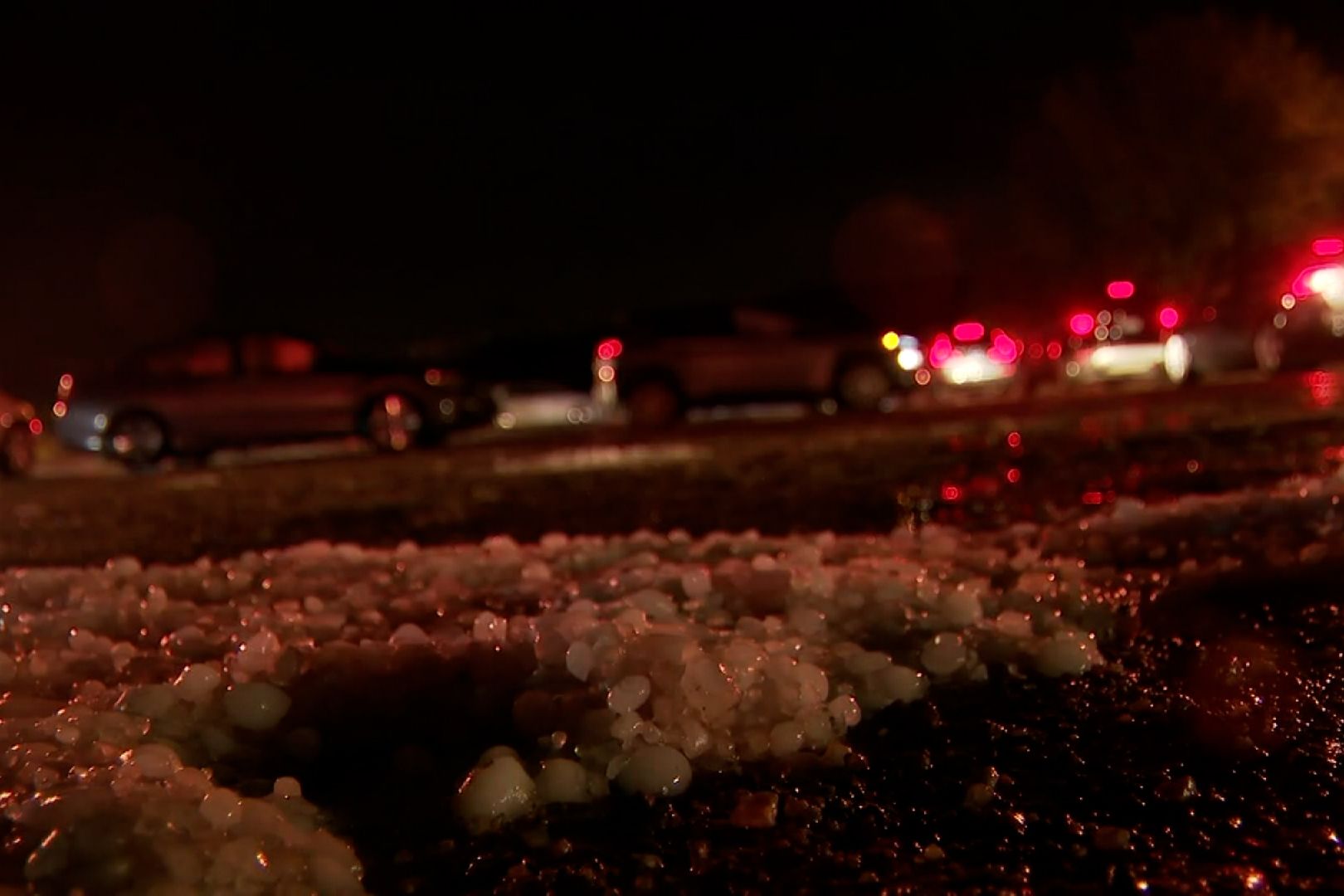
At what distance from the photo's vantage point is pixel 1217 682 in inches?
120

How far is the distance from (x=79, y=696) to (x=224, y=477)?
843 cm

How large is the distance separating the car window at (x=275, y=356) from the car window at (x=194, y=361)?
21 centimetres

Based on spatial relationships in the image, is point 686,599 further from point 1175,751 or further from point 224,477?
point 224,477

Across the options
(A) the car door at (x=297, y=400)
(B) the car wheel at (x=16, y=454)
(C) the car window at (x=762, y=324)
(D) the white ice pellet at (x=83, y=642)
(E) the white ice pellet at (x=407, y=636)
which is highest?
(C) the car window at (x=762, y=324)

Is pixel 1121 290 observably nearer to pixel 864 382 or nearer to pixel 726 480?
pixel 864 382

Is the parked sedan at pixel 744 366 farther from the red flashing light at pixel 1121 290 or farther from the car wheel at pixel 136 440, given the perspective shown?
the car wheel at pixel 136 440

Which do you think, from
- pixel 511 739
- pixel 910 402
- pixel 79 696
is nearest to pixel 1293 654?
pixel 511 739

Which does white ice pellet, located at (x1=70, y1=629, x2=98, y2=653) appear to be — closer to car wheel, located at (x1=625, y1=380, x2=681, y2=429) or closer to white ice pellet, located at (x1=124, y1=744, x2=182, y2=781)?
white ice pellet, located at (x1=124, y1=744, x2=182, y2=781)

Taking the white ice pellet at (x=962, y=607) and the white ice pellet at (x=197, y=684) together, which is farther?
the white ice pellet at (x=962, y=607)

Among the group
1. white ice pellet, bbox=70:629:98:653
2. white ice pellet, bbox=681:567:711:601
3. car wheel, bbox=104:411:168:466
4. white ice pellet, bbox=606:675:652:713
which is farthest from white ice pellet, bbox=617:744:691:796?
car wheel, bbox=104:411:168:466

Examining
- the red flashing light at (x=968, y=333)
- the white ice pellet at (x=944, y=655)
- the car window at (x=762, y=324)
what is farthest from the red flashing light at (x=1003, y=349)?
the white ice pellet at (x=944, y=655)

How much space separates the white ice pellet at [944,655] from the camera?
3.20 m

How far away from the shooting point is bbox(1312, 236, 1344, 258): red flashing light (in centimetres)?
1352

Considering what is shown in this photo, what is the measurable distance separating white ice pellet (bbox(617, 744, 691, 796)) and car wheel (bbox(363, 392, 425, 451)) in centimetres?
1237
